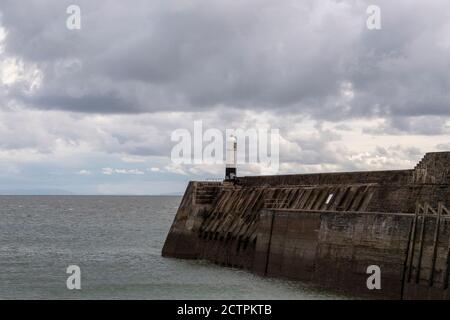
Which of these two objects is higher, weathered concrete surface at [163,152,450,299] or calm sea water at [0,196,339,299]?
weathered concrete surface at [163,152,450,299]

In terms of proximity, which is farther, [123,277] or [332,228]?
[123,277]

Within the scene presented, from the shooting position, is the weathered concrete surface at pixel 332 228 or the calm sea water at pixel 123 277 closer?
the weathered concrete surface at pixel 332 228

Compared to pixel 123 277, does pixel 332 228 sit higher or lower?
higher

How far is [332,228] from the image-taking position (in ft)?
94.4

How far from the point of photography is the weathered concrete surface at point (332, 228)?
79.5 feet

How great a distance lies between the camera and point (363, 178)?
34406 millimetres

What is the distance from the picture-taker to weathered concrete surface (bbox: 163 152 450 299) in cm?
2423

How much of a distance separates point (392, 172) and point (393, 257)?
8.49 meters

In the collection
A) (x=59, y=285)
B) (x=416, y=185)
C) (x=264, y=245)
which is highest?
(x=416, y=185)

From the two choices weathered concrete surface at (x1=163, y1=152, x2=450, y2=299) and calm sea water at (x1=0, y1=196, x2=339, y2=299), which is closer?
weathered concrete surface at (x1=163, y1=152, x2=450, y2=299)

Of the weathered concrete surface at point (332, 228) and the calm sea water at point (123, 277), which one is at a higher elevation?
the weathered concrete surface at point (332, 228)

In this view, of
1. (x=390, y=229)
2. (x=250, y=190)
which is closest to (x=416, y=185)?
(x=390, y=229)

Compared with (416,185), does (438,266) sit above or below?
below
